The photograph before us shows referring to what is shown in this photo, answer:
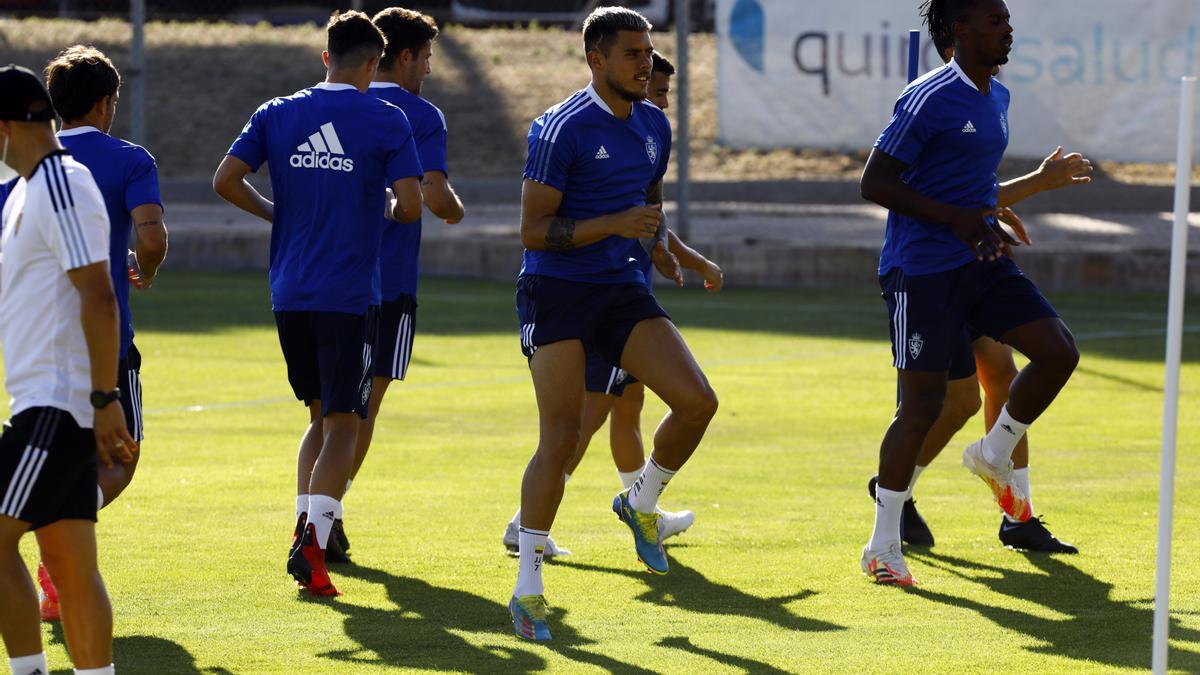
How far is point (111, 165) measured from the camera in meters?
6.50

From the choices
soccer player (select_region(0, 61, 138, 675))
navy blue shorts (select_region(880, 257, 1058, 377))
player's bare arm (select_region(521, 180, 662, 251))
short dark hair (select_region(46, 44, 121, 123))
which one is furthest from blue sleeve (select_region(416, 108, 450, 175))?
soccer player (select_region(0, 61, 138, 675))

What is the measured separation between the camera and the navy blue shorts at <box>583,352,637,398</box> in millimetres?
7988

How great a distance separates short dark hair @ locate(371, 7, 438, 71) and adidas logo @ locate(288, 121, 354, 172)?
973mm

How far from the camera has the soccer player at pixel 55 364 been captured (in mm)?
4844

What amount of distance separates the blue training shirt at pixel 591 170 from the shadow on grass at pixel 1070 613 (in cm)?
173

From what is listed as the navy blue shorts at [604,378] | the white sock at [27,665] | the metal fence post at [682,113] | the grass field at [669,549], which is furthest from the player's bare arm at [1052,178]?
the metal fence post at [682,113]

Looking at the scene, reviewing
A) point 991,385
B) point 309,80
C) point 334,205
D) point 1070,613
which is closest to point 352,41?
point 334,205

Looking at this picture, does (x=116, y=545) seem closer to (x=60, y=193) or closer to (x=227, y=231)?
(x=60, y=193)

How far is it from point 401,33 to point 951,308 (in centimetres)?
258

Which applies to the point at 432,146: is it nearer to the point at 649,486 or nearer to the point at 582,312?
the point at 582,312

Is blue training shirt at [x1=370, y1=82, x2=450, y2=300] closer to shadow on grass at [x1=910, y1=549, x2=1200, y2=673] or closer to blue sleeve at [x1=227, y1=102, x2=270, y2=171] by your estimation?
blue sleeve at [x1=227, y1=102, x2=270, y2=171]

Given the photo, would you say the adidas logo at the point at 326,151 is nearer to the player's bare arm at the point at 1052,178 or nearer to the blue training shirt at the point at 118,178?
the blue training shirt at the point at 118,178

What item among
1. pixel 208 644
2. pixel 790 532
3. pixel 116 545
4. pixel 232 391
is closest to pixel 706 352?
→ pixel 232 391

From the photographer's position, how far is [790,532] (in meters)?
8.32
